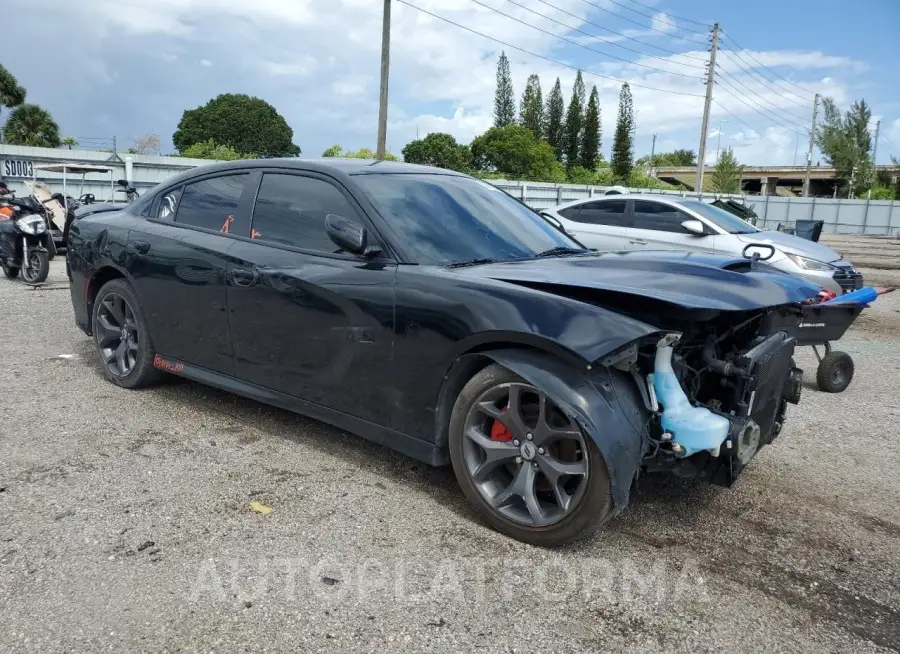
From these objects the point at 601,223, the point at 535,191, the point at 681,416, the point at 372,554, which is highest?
the point at 535,191

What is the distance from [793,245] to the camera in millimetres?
9797

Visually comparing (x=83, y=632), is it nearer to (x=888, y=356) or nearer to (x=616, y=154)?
(x=888, y=356)

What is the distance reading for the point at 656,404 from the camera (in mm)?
3012

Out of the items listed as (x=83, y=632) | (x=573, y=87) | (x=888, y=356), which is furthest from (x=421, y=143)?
(x=83, y=632)

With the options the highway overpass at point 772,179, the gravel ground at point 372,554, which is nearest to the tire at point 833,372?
the gravel ground at point 372,554

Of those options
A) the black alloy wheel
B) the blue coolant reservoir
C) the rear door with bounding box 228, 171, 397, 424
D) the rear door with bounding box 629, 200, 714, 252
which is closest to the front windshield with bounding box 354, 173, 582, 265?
the rear door with bounding box 228, 171, 397, 424

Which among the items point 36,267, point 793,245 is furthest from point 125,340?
point 793,245

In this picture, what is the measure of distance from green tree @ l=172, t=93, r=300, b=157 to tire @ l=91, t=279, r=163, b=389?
81.4 m

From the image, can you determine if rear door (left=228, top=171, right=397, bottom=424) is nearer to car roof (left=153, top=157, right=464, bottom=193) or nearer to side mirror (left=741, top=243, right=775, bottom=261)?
car roof (left=153, top=157, right=464, bottom=193)

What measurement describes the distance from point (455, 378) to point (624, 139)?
9247cm

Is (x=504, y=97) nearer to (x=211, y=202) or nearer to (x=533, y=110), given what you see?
(x=533, y=110)

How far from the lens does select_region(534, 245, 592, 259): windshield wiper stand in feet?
13.0

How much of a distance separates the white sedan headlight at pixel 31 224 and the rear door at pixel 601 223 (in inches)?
297

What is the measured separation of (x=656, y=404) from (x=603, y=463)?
36 centimetres
